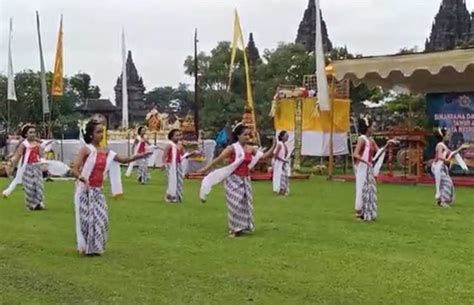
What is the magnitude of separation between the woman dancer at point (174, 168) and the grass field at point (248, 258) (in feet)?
4.41

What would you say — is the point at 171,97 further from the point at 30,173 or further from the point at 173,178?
the point at 30,173

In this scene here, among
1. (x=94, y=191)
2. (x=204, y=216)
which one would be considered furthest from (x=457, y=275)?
(x=204, y=216)

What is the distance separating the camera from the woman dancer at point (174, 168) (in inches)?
595

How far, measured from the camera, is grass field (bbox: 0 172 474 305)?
255 inches

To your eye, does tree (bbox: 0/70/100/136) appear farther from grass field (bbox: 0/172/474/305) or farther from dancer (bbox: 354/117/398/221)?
dancer (bbox: 354/117/398/221)

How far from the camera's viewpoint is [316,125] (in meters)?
23.6

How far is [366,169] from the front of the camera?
11.8 meters

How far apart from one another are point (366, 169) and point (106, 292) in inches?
238

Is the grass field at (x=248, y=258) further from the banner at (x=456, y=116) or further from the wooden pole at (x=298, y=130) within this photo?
the wooden pole at (x=298, y=130)

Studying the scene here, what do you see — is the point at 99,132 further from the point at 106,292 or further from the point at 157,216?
the point at 157,216

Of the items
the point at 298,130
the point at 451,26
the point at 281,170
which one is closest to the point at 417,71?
the point at 281,170

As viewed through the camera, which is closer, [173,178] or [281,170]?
[173,178]

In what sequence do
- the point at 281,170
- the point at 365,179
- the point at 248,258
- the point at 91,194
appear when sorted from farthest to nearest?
the point at 281,170 < the point at 365,179 < the point at 91,194 < the point at 248,258

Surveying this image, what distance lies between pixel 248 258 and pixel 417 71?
1260 cm
